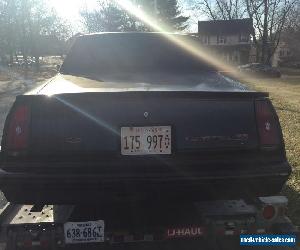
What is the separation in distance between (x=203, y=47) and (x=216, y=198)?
292 cm

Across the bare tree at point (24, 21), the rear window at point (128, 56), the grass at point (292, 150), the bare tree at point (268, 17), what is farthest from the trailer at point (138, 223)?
the bare tree at point (268, 17)

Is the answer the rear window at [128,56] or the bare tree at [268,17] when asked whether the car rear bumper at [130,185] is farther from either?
the bare tree at [268,17]

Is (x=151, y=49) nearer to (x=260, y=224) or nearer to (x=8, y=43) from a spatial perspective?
(x=260, y=224)

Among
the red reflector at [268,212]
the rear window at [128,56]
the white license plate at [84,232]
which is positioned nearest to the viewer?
the white license plate at [84,232]

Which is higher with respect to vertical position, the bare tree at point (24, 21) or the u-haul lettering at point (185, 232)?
the bare tree at point (24, 21)

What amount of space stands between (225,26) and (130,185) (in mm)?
71202

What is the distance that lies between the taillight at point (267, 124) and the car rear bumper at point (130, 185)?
0.68 ft

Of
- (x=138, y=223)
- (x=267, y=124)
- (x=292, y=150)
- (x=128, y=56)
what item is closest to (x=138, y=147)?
(x=138, y=223)

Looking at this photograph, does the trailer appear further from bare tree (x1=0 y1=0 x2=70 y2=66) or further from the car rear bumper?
bare tree (x1=0 y1=0 x2=70 y2=66)

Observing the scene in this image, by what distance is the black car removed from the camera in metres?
2.92

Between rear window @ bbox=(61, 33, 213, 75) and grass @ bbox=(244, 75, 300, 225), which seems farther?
rear window @ bbox=(61, 33, 213, 75)

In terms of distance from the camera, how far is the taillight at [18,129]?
9.75 feet

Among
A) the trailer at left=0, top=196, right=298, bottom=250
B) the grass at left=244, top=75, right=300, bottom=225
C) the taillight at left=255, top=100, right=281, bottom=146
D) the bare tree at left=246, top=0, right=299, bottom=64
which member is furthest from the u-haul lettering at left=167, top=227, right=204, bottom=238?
the bare tree at left=246, top=0, right=299, bottom=64

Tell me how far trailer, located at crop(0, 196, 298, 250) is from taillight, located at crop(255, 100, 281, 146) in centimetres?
43
